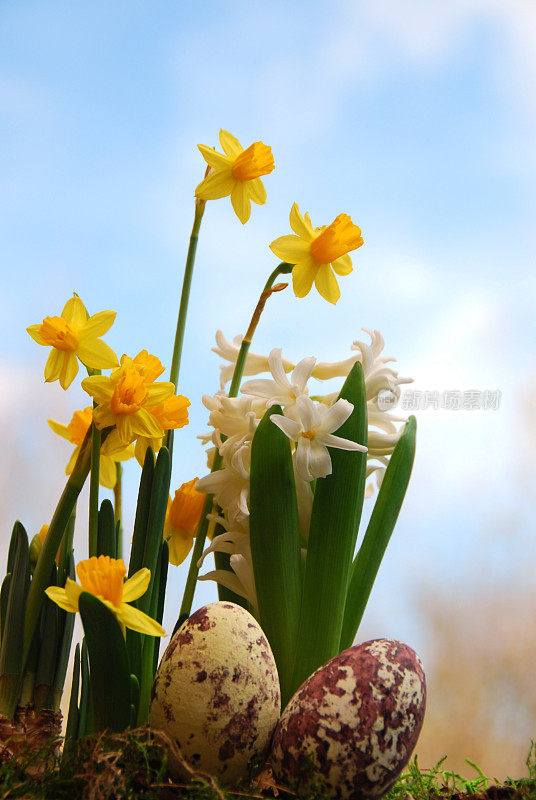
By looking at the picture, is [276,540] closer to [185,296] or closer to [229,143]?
[185,296]

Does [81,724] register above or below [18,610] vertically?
below

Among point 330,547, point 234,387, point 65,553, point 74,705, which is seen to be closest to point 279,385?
point 234,387

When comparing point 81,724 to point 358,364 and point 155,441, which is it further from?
point 358,364

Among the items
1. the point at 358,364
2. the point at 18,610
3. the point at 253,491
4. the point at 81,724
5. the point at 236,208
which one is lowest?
Answer: the point at 81,724

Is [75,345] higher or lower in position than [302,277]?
lower

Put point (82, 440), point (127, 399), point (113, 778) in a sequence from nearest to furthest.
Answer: point (113, 778) → point (127, 399) → point (82, 440)

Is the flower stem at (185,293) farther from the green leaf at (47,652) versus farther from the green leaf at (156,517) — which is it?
the green leaf at (47,652)

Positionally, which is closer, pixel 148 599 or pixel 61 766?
pixel 61 766

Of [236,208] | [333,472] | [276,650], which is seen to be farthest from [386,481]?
[236,208]
